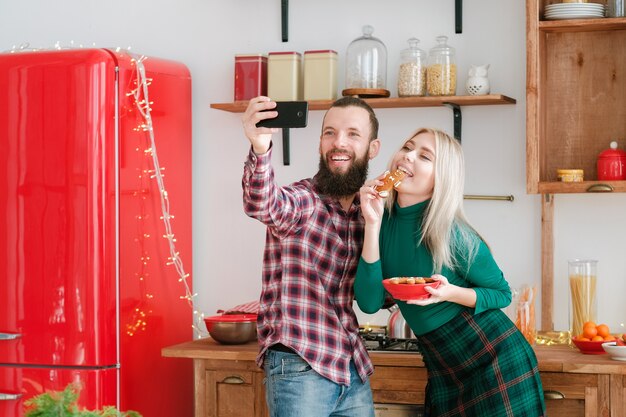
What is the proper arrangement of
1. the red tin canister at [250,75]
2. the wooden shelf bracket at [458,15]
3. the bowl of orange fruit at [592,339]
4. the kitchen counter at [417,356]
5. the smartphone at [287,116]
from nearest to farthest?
the smartphone at [287,116] < the kitchen counter at [417,356] < the bowl of orange fruit at [592,339] < the wooden shelf bracket at [458,15] < the red tin canister at [250,75]

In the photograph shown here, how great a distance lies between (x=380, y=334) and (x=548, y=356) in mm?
622

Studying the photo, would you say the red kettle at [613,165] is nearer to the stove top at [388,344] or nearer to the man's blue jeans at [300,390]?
the stove top at [388,344]

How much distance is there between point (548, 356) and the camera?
3111 mm

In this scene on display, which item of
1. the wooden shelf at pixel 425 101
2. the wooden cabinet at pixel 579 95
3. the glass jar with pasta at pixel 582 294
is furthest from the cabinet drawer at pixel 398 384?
the wooden shelf at pixel 425 101

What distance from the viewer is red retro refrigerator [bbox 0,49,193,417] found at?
3.54 m

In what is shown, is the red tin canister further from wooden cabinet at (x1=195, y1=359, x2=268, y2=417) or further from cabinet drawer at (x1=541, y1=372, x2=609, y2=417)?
cabinet drawer at (x1=541, y1=372, x2=609, y2=417)

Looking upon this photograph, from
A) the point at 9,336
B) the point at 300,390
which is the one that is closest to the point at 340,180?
the point at 300,390

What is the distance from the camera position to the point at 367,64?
12.0 ft

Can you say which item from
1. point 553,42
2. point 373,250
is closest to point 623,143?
point 553,42

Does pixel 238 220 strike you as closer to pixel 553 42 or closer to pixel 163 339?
pixel 163 339

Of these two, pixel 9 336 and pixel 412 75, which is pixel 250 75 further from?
pixel 9 336

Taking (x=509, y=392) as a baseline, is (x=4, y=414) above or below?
below

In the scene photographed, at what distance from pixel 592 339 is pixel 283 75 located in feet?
4.89

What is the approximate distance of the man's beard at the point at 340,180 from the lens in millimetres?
2709
